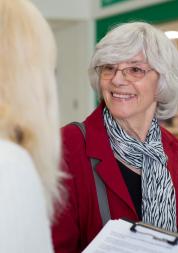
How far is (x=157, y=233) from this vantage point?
1.68 meters

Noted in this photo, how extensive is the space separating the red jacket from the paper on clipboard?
222 millimetres

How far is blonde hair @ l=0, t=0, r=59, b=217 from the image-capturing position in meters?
1.12

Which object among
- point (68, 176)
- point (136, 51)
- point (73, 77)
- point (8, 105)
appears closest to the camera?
point (8, 105)

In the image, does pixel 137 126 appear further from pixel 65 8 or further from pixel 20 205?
pixel 65 8

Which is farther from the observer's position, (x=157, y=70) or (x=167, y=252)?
(x=157, y=70)

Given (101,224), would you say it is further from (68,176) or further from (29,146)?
(29,146)

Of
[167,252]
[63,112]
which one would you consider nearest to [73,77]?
[63,112]

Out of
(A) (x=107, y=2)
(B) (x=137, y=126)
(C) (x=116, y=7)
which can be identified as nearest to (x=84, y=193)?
(B) (x=137, y=126)

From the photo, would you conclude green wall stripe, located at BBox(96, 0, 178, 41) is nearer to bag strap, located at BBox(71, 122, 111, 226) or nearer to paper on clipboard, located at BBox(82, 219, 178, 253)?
bag strap, located at BBox(71, 122, 111, 226)

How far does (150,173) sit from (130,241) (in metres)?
0.51

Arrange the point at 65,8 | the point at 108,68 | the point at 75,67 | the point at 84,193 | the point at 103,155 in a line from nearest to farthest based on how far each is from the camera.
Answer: the point at 84,193
the point at 103,155
the point at 108,68
the point at 65,8
the point at 75,67

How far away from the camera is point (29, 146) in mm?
1168

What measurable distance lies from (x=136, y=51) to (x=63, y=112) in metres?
5.19

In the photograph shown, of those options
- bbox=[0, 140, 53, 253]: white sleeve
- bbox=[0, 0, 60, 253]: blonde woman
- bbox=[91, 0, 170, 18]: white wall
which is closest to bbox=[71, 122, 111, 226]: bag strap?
bbox=[0, 0, 60, 253]: blonde woman
